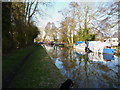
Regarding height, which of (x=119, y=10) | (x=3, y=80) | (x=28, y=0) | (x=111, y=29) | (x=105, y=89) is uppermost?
(x=28, y=0)

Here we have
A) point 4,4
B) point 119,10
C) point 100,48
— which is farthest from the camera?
point 100,48

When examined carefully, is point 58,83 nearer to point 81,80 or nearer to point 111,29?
point 81,80

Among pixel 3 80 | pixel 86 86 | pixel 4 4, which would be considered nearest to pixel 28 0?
pixel 4 4

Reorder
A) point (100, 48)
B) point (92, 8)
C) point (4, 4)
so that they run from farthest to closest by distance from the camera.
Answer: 1. point (92, 8)
2. point (100, 48)
3. point (4, 4)

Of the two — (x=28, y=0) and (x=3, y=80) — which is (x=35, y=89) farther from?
(x=28, y=0)

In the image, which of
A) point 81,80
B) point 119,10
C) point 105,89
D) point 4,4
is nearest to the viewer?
point 105,89

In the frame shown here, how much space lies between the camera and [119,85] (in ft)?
13.0

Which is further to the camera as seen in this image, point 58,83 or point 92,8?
point 92,8

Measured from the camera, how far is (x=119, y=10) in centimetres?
1198

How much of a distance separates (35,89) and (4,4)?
5547 millimetres

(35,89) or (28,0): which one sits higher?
(28,0)

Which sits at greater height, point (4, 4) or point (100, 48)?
point (4, 4)

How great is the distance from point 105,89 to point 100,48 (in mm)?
10256

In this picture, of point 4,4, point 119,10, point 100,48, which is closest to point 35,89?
point 4,4
